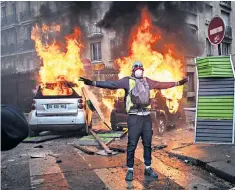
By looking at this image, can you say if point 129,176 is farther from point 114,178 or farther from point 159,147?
point 159,147

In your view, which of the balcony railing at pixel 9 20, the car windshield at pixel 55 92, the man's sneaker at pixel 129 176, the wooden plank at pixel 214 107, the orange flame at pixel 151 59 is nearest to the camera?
the man's sneaker at pixel 129 176

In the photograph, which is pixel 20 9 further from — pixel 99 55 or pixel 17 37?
pixel 99 55

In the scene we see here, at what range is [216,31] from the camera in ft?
23.0

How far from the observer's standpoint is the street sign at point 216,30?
6832 millimetres

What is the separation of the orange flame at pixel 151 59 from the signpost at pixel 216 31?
339 cm

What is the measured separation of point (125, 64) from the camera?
1335 centimetres

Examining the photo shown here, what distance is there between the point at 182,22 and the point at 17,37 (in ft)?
44.9

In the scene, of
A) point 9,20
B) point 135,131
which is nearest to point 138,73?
point 135,131

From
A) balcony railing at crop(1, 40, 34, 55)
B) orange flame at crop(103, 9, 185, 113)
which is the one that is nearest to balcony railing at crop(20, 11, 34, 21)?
balcony railing at crop(1, 40, 34, 55)

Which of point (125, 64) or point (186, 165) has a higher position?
point (125, 64)

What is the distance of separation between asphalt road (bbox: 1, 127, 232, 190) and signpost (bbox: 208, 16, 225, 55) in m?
2.67

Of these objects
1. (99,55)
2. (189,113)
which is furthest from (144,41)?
(99,55)

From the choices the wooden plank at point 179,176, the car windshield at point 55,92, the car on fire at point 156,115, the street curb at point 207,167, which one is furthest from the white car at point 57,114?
the wooden plank at point 179,176

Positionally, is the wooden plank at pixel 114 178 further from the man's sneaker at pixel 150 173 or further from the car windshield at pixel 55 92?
the car windshield at pixel 55 92
